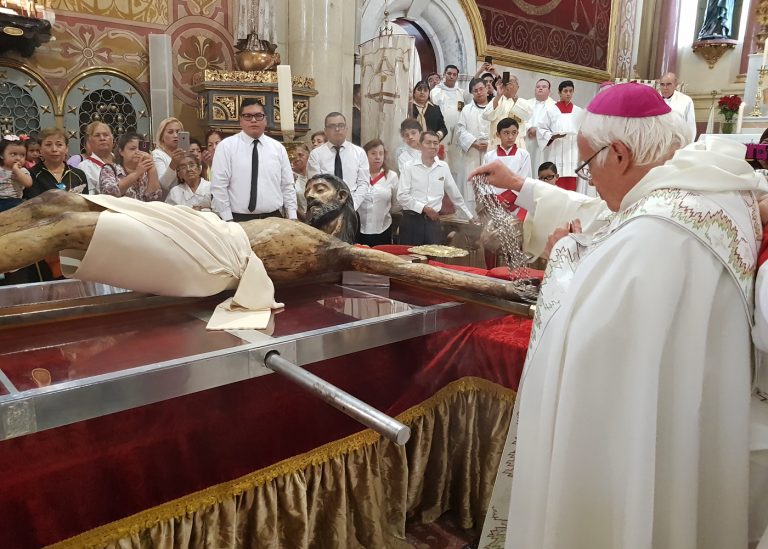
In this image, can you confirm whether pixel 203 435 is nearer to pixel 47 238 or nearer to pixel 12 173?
pixel 47 238

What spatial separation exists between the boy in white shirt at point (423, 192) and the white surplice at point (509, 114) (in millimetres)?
1968

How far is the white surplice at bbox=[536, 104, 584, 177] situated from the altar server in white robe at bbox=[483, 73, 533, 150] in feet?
1.13

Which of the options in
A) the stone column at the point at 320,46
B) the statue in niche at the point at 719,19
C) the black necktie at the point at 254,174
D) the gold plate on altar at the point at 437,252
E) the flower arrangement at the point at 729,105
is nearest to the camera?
the gold plate on altar at the point at 437,252

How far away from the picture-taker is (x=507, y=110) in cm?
857

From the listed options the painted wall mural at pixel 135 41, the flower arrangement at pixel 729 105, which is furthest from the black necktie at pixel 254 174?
the flower arrangement at pixel 729 105

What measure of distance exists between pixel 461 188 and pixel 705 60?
9.38 meters

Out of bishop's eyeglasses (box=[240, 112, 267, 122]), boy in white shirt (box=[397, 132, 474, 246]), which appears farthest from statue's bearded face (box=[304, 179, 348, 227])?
boy in white shirt (box=[397, 132, 474, 246])

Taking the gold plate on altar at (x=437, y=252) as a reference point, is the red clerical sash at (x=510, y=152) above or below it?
above

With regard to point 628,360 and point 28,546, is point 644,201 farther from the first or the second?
point 28,546

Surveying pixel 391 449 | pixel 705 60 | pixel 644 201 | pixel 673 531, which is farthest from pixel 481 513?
pixel 705 60

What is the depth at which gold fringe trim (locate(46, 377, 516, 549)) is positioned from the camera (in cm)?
170

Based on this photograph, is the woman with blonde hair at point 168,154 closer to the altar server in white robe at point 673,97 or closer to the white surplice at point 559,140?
the white surplice at point 559,140

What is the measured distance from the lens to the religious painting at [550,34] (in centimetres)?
1100

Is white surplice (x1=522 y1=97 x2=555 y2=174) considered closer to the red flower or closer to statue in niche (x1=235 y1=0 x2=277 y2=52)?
the red flower
